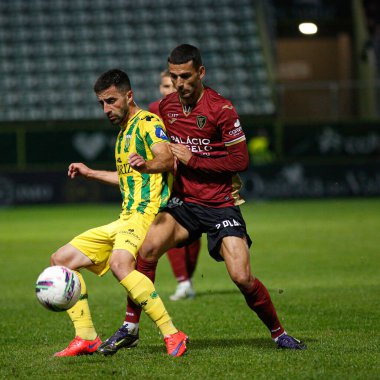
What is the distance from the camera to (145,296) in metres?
6.48

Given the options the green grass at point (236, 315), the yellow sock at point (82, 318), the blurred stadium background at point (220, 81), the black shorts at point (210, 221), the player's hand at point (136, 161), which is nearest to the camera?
the green grass at point (236, 315)

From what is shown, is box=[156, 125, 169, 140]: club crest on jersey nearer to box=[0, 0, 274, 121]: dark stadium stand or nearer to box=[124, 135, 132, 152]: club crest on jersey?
box=[124, 135, 132, 152]: club crest on jersey

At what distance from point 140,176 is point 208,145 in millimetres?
Result: 539

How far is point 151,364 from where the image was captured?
20.3ft

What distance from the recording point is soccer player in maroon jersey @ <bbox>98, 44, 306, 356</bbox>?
6.70m

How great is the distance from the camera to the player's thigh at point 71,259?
21.8 ft

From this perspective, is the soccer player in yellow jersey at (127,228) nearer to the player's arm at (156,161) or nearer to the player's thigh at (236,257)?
the player's arm at (156,161)

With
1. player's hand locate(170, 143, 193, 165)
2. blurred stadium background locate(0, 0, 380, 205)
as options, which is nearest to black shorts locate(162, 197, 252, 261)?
player's hand locate(170, 143, 193, 165)

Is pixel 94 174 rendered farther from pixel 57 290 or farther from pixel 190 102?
pixel 57 290

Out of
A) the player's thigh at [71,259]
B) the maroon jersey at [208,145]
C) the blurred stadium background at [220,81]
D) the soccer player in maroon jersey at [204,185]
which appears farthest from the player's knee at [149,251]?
the blurred stadium background at [220,81]

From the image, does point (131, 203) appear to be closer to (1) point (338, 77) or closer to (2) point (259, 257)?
(2) point (259, 257)

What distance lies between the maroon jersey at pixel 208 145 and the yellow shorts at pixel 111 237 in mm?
456

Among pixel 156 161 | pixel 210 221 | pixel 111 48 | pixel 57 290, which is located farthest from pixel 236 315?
pixel 111 48

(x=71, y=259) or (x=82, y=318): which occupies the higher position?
(x=71, y=259)
